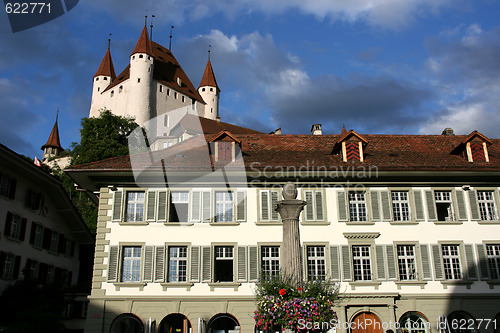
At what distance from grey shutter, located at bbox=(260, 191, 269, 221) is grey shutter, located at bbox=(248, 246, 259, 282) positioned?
144cm

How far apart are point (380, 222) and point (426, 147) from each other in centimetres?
645

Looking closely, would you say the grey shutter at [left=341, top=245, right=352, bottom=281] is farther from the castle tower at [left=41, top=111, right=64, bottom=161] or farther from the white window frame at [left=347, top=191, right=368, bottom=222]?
the castle tower at [left=41, top=111, right=64, bottom=161]

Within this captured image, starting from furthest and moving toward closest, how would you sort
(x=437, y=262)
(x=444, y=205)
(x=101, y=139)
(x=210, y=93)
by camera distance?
(x=210, y=93) → (x=101, y=139) → (x=444, y=205) → (x=437, y=262)

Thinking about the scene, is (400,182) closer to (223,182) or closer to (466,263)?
(466,263)

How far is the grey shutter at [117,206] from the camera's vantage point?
2325cm

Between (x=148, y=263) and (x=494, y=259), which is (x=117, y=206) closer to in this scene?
(x=148, y=263)

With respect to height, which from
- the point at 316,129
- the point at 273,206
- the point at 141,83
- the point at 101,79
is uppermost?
the point at 101,79

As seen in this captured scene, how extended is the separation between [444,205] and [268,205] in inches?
323

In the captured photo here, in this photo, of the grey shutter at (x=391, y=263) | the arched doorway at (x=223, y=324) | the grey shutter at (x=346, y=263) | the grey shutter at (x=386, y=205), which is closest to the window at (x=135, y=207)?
the arched doorway at (x=223, y=324)

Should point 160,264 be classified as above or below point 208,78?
below

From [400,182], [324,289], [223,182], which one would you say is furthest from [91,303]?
[400,182]

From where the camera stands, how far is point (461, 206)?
2402cm

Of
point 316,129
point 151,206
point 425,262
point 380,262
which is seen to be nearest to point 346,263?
point 380,262

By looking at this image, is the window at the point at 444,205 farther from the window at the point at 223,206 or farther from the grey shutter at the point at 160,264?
the grey shutter at the point at 160,264
